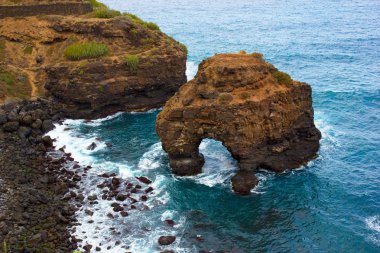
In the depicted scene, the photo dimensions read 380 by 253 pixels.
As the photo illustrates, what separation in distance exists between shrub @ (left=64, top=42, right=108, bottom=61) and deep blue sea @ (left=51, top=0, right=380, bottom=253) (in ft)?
32.7

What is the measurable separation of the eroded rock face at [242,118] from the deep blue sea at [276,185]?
2.06m

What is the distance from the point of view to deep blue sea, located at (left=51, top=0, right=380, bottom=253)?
114ft

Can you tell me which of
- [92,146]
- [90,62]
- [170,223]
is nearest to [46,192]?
[92,146]

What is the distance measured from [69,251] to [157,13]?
424 ft

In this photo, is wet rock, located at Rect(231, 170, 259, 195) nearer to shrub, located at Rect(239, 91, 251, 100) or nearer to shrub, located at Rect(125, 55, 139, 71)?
shrub, located at Rect(239, 91, 251, 100)

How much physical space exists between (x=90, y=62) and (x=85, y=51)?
9.62 ft

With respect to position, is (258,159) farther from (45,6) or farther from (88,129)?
(45,6)

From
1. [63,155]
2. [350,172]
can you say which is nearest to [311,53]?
[350,172]

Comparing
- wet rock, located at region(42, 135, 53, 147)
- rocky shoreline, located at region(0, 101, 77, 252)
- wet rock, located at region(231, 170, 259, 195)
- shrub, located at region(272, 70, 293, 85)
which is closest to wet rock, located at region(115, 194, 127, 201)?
rocky shoreline, located at region(0, 101, 77, 252)

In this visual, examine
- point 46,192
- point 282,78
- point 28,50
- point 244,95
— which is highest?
point 282,78

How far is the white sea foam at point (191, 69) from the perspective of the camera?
249 ft

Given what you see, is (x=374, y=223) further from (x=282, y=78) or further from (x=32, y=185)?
(x=32, y=185)

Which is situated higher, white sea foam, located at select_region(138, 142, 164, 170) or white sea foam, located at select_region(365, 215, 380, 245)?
white sea foam, located at select_region(365, 215, 380, 245)

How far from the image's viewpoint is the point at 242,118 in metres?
40.5
